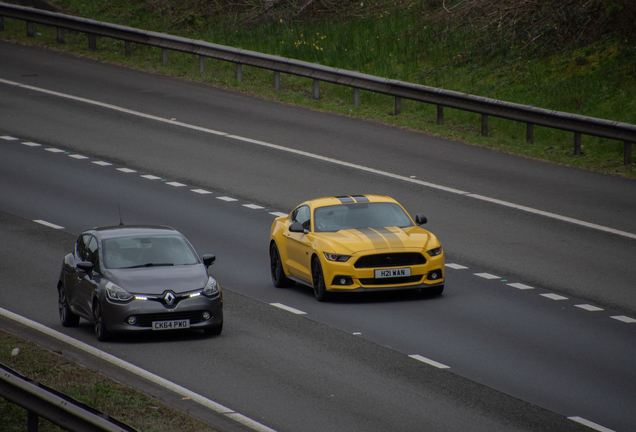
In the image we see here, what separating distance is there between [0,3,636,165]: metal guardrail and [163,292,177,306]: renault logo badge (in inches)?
510

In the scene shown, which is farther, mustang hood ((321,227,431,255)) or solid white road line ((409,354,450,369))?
mustang hood ((321,227,431,255))

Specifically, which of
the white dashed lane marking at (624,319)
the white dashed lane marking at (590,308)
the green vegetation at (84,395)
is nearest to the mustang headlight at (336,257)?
the white dashed lane marking at (590,308)

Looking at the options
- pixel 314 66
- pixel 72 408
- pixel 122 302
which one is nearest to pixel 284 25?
pixel 314 66

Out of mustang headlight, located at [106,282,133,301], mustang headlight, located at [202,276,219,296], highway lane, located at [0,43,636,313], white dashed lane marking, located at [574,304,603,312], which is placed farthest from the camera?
highway lane, located at [0,43,636,313]

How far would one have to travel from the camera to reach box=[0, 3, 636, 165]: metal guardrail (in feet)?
75.2

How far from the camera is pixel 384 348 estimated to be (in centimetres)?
1232

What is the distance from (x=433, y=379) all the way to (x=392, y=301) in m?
4.02

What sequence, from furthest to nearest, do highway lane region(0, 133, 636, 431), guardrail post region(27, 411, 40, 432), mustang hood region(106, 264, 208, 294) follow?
mustang hood region(106, 264, 208, 294)
highway lane region(0, 133, 636, 431)
guardrail post region(27, 411, 40, 432)

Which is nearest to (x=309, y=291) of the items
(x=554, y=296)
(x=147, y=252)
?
(x=147, y=252)

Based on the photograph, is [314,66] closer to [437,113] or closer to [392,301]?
[437,113]

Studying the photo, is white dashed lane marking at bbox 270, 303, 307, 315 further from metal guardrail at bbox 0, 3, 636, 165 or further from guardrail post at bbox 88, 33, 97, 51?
guardrail post at bbox 88, 33, 97, 51

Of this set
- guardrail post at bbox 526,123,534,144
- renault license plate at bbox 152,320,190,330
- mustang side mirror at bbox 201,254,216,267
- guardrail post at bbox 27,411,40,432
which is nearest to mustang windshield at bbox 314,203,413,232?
mustang side mirror at bbox 201,254,216,267

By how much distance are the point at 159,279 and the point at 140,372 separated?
184cm

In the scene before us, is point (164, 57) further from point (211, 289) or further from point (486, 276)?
point (211, 289)
